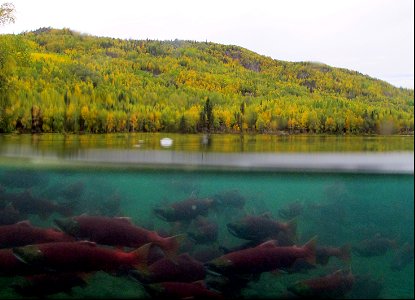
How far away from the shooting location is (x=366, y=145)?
19.2 feet

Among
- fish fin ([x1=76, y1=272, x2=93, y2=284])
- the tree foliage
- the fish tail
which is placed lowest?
fish fin ([x1=76, y1=272, x2=93, y2=284])

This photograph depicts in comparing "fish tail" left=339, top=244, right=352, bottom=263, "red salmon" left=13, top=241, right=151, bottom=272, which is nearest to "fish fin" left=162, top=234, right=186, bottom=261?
"red salmon" left=13, top=241, right=151, bottom=272

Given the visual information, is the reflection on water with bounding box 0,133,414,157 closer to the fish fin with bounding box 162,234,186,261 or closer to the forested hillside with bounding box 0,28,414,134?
the forested hillside with bounding box 0,28,414,134

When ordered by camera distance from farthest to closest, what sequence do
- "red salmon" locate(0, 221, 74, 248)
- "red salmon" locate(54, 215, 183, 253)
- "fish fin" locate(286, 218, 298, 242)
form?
"fish fin" locate(286, 218, 298, 242) → "red salmon" locate(0, 221, 74, 248) → "red salmon" locate(54, 215, 183, 253)

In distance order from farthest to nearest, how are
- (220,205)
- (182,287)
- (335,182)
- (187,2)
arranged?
(335,182), (220,205), (187,2), (182,287)

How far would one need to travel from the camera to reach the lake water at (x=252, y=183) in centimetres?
597

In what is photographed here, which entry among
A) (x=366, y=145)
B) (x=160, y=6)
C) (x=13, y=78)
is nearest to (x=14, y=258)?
(x=13, y=78)

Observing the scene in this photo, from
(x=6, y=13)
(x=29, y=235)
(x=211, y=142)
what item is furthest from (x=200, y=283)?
(x=6, y=13)

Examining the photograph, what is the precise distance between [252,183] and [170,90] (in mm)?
2713

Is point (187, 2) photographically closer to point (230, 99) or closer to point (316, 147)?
point (230, 99)

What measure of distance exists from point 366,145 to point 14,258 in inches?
167

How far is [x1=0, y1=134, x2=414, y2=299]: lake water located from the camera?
597 cm

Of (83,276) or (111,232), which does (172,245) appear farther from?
(83,276)

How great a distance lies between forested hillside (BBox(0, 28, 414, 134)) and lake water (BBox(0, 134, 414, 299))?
0.19m
